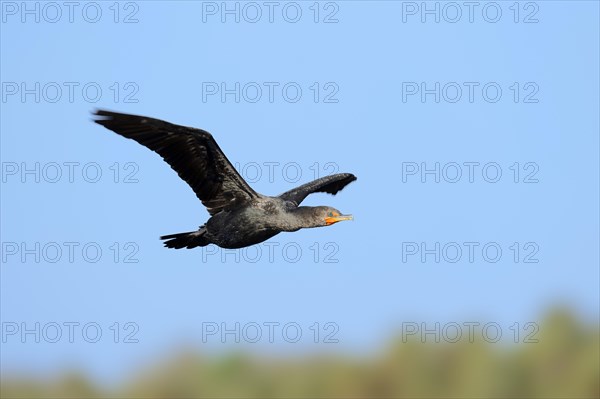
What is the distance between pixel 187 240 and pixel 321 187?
2.61 m

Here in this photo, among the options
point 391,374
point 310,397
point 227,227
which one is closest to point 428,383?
point 391,374

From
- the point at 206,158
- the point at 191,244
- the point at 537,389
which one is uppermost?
the point at 206,158

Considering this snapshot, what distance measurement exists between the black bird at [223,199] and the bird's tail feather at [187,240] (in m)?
0.02

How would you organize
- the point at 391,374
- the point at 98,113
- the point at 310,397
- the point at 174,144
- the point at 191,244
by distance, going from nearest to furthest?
the point at 98,113, the point at 174,144, the point at 191,244, the point at 310,397, the point at 391,374

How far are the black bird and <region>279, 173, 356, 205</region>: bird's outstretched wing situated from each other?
31.1 inches

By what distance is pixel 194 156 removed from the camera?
667 inches

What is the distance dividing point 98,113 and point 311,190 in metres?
4.54

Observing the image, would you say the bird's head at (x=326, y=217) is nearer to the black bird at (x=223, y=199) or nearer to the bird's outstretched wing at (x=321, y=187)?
the black bird at (x=223, y=199)

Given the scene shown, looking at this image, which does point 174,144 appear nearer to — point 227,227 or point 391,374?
point 227,227

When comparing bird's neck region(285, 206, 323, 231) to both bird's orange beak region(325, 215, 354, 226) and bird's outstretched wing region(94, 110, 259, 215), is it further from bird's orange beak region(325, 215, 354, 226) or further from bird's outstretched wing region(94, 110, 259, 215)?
bird's outstretched wing region(94, 110, 259, 215)

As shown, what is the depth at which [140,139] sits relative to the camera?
1630 cm

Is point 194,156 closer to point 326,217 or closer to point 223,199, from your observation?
point 223,199

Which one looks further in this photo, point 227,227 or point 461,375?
point 461,375

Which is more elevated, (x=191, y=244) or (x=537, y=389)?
(x=191, y=244)
